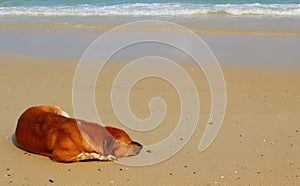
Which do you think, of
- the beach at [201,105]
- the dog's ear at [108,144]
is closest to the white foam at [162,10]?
the beach at [201,105]

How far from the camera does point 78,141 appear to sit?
164 inches

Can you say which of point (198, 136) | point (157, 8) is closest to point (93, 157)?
point (198, 136)

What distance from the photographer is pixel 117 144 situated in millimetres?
4203

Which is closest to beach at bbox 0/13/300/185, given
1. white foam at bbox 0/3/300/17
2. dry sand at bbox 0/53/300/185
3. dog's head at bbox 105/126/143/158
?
dry sand at bbox 0/53/300/185

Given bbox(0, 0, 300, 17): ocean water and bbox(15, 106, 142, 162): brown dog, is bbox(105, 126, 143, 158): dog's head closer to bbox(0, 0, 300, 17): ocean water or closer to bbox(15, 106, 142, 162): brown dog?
bbox(15, 106, 142, 162): brown dog

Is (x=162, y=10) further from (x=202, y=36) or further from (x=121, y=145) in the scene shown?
(x=121, y=145)

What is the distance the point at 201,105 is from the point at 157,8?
1168 cm

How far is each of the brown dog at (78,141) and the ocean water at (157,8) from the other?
1180cm

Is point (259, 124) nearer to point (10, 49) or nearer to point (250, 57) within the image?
point (250, 57)

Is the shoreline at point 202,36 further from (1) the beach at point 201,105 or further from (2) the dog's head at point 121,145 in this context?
(2) the dog's head at point 121,145

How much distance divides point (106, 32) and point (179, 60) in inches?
162

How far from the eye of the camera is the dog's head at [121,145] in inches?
165

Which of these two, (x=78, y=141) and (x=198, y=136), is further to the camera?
(x=198, y=136)

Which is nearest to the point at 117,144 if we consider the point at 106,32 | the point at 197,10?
the point at 106,32
